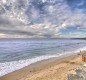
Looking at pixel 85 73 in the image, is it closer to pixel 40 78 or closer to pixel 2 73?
pixel 40 78

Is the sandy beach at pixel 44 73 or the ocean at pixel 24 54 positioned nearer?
the sandy beach at pixel 44 73

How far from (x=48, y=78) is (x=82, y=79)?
3.25m

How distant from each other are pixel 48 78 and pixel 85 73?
2.83 meters

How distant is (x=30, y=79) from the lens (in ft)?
36.2

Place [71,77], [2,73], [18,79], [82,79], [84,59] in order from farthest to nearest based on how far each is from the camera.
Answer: [84,59]
[2,73]
[18,79]
[71,77]
[82,79]

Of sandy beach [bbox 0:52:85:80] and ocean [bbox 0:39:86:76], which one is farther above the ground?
ocean [bbox 0:39:86:76]

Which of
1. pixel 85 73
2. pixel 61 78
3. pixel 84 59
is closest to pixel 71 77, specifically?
pixel 85 73

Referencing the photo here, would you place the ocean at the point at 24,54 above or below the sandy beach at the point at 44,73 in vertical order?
above

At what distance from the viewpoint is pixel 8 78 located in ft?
40.1

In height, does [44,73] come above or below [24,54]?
below

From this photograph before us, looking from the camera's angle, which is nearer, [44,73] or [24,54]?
[44,73]

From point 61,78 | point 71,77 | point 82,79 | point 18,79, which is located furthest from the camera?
point 18,79

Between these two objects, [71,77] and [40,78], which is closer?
[71,77]

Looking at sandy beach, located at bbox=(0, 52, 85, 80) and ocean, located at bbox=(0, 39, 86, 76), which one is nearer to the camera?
sandy beach, located at bbox=(0, 52, 85, 80)
